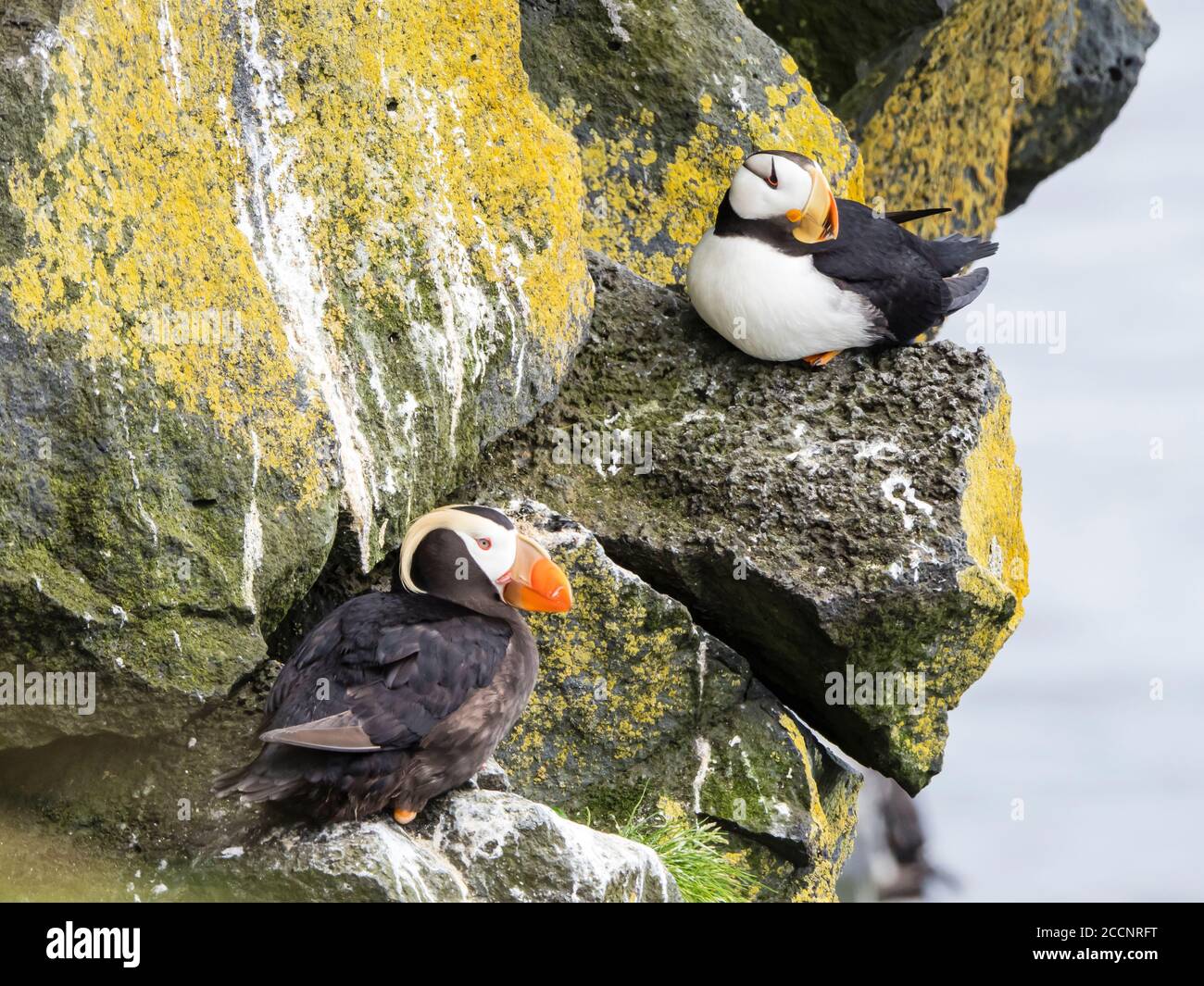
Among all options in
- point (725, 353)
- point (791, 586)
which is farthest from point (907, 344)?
point (791, 586)

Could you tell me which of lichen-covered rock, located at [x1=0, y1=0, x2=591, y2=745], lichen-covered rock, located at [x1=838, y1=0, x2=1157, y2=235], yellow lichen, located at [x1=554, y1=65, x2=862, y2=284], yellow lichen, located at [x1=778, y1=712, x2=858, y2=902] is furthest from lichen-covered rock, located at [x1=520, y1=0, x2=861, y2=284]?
yellow lichen, located at [x1=778, y1=712, x2=858, y2=902]

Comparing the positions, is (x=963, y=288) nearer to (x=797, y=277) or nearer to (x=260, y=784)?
(x=797, y=277)

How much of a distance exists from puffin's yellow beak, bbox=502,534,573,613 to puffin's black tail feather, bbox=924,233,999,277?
266 cm

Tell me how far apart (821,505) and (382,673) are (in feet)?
6.53

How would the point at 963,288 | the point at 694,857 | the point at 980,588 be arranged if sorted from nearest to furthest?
1. the point at 694,857
2. the point at 980,588
3. the point at 963,288

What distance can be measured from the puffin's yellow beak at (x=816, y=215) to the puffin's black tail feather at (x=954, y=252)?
2.14ft

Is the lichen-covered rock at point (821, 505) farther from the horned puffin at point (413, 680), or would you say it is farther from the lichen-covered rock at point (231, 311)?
the horned puffin at point (413, 680)

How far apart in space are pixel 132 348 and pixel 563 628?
1.90 meters

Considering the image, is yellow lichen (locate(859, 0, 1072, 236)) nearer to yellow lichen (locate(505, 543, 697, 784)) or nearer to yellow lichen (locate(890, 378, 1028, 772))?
yellow lichen (locate(890, 378, 1028, 772))

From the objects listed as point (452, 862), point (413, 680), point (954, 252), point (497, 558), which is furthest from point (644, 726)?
point (954, 252)

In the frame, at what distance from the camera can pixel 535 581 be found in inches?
197

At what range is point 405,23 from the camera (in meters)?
5.91

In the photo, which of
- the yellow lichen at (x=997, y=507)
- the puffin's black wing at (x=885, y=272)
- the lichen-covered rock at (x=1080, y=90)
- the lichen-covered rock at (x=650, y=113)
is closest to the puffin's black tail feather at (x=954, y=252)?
the puffin's black wing at (x=885, y=272)

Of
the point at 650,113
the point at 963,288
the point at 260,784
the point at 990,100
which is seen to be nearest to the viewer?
the point at 260,784
